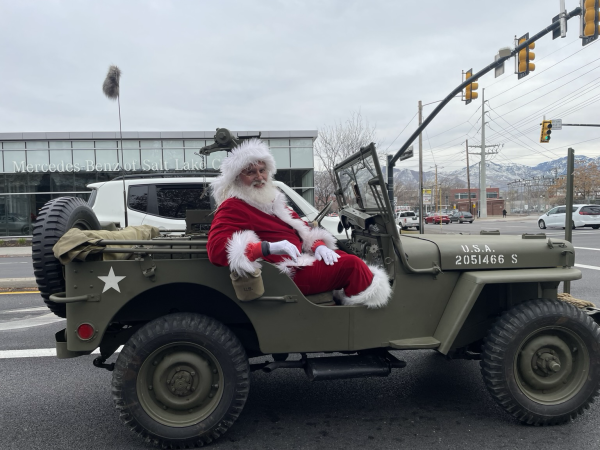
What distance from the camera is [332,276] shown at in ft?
9.41

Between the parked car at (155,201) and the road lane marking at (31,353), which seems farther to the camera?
the parked car at (155,201)

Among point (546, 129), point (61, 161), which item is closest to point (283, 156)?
point (61, 161)

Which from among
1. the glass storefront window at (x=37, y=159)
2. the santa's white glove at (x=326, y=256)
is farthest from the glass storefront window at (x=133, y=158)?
the santa's white glove at (x=326, y=256)

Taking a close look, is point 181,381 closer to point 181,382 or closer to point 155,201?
point 181,382

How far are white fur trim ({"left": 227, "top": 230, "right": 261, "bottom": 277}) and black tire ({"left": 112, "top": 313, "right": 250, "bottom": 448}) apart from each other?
472 mm

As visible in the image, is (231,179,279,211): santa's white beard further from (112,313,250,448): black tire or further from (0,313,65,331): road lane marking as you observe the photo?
(0,313,65,331): road lane marking

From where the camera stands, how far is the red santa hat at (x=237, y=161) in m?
2.93

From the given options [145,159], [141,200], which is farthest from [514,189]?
[141,200]

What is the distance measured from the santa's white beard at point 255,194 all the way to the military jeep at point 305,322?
0.41 m

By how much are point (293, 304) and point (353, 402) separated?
1.09 m

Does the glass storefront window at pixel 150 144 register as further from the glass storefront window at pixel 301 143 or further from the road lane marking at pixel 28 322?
the road lane marking at pixel 28 322

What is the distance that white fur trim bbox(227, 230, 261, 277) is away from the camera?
251cm

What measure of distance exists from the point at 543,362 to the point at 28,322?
595 centimetres

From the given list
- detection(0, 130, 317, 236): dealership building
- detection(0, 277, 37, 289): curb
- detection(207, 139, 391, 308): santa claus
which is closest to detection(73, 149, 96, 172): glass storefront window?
detection(0, 130, 317, 236): dealership building
